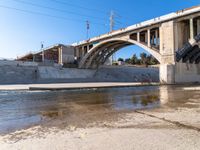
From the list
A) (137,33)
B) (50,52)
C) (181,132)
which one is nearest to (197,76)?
(137,33)

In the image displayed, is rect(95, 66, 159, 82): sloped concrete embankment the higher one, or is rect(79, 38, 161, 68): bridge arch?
rect(79, 38, 161, 68): bridge arch

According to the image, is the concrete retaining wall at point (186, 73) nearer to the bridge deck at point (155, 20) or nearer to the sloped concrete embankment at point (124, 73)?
the bridge deck at point (155, 20)

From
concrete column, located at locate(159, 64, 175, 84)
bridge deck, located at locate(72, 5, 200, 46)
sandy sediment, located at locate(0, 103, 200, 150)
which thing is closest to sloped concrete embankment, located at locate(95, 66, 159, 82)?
bridge deck, located at locate(72, 5, 200, 46)

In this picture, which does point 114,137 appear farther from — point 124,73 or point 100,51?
point 124,73

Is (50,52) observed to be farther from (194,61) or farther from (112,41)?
(194,61)

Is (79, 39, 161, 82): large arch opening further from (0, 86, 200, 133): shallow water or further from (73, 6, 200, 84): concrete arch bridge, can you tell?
(0, 86, 200, 133): shallow water

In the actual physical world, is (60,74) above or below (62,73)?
below

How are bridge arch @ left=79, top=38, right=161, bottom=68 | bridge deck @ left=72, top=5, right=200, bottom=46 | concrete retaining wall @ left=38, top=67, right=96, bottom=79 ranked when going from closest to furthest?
bridge deck @ left=72, top=5, right=200, bottom=46
concrete retaining wall @ left=38, top=67, right=96, bottom=79
bridge arch @ left=79, top=38, right=161, bottom=68

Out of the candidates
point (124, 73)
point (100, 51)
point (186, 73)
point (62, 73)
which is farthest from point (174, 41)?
point (62, 73)

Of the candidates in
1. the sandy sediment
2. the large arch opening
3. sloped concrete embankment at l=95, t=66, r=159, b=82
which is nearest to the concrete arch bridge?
the large arch opening

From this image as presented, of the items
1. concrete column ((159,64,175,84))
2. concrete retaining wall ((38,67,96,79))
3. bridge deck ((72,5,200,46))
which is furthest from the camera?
concrete retaining wall ((38,67,96,79))

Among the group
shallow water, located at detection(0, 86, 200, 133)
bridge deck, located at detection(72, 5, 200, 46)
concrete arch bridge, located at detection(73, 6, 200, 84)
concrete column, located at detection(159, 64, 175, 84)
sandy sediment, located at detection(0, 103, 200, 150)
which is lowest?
shallow water, located at detection(0, 86, 200, 133)

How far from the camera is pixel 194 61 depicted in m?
40.6

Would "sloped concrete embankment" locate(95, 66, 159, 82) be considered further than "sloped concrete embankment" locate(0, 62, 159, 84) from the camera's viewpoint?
Yes
